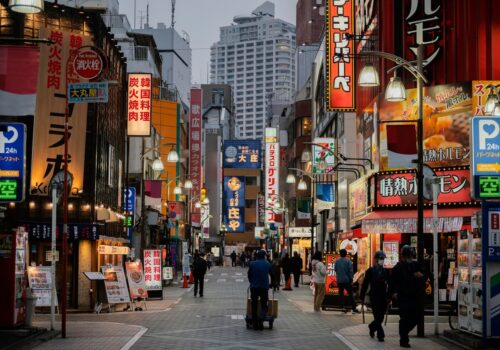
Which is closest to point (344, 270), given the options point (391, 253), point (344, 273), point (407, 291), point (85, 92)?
point (344, 273)

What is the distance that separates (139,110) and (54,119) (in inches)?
484

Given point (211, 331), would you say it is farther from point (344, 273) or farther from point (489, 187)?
point (344, 273)

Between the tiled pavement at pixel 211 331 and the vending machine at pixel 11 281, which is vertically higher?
the vending machine at pixel 11 281

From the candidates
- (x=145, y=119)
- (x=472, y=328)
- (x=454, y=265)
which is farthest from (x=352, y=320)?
(x=145, y=119)

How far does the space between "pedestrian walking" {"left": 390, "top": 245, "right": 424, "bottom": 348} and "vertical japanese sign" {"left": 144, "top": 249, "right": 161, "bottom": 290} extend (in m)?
17.7

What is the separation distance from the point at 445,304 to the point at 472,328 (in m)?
9.93

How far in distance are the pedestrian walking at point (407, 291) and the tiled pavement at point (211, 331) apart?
0.43 meters

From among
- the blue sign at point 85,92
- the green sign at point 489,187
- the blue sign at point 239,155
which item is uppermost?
the blue sign at point 239,155

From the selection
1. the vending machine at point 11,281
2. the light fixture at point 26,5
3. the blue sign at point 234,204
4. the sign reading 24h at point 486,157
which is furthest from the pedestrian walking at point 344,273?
the blue sign at point 234,204

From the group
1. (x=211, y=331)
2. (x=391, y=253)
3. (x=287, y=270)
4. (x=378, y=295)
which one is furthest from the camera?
(x=287, y=270)

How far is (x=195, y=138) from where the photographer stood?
316 ft

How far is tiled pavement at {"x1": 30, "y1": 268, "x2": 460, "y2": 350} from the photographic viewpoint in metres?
18.0

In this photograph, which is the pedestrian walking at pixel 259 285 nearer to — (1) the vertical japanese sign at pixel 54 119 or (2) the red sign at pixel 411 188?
(2) the red sign at pixel 411 188

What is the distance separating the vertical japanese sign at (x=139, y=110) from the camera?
134 feet
